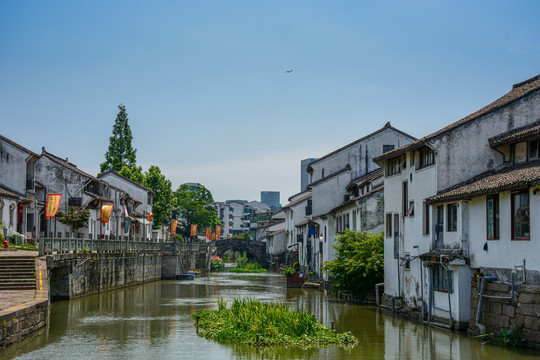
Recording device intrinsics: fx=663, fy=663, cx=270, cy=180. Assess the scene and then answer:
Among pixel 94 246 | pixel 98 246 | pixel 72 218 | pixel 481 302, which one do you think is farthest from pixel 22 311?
pixel 72 218

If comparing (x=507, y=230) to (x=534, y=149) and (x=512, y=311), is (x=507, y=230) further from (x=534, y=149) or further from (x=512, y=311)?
(x=534, y=149)

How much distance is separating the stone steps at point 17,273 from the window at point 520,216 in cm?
2055

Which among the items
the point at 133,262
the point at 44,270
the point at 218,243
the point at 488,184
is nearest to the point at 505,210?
the point at 488,184

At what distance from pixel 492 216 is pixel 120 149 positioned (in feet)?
258

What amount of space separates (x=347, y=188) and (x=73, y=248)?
81.8 feet

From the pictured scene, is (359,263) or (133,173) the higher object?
(133,173)

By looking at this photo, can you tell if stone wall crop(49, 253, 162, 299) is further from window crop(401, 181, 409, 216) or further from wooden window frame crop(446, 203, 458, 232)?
wooden window frame crop(446, 203, 458, 232)

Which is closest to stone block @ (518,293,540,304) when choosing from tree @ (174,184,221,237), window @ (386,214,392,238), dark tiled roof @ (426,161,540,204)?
dark tiled roof @ (426,161,540,204)

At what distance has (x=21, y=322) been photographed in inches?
910

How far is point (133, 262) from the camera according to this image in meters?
57.8

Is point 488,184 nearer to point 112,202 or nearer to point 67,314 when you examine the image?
point 67,314

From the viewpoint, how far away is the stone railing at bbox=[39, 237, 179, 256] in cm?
3609

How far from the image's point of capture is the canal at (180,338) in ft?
74.0

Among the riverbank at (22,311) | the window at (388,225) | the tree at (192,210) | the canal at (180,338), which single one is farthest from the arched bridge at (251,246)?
the riverbank at (22,311)
